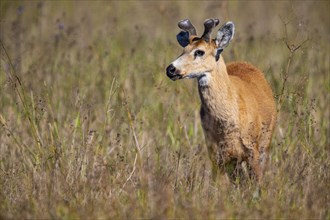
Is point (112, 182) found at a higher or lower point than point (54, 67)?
lower

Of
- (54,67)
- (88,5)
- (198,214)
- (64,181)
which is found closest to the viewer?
(198,214)

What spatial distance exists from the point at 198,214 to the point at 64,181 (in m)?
1.13

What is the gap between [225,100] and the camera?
6551 millimetres

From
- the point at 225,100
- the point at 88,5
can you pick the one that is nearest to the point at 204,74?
the point at 225,100

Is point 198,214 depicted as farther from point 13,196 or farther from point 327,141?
point 327,141

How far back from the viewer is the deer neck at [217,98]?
21.4 ft

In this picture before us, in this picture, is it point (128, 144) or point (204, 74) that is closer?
point (204, 74)

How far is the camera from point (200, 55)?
6.55 metres

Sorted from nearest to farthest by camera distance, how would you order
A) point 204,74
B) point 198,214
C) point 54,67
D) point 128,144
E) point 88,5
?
1. point 198,214
2. point 204,74
3. point 128,144
4. point 54,67
5. point 88,5

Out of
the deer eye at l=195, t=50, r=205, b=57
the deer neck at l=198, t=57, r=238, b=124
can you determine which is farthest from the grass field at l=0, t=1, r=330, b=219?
the deer eye at l=195, t=50, r=205, b=57

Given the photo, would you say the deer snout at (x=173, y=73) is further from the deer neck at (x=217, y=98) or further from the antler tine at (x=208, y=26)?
the antler tine at (x=208, y=26)

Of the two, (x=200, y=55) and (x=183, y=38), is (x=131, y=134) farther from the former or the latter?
(x=200, y=55)

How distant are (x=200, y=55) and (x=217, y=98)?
40 centimetres

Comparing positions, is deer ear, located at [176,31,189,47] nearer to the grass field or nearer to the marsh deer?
the marsh deer
